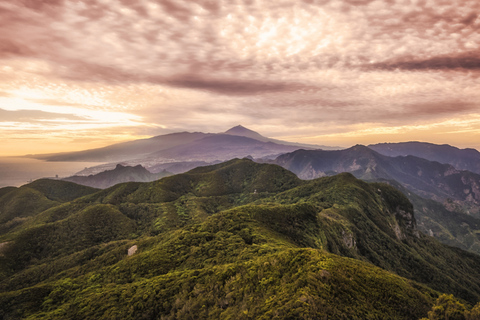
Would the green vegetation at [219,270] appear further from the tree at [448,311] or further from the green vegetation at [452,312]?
the green vegetation at [452,312]

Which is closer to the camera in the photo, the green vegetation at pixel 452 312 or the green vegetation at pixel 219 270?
the green vegetation at pixel 452 312

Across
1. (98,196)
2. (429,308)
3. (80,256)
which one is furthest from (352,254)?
(98,196)

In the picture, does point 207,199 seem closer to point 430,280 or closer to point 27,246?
point 27,246

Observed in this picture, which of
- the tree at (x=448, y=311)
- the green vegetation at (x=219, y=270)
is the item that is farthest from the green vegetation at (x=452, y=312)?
the green vegetation at (x=219, y=270)

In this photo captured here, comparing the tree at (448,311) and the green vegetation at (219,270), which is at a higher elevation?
the tree at (448,311)

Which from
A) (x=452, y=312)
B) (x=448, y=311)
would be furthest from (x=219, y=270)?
(x=452, y=312)

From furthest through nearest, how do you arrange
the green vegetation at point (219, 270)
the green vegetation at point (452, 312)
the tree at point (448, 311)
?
1. the green vegetation at point (219, 270)
2. the tree at point (448, 311)
3. the green vegetation at point (452, 312)

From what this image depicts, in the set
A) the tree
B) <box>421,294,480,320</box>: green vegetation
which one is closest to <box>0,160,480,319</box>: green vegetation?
the tree

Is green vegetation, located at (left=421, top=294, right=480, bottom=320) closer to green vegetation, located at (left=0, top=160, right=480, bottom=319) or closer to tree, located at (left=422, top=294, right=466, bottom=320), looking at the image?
tree, located at (left=422, top=294, right=466, bottom=320)

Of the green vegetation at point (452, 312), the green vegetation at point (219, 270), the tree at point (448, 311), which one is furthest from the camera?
the green vegetation at point (219, 270)
